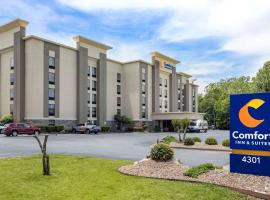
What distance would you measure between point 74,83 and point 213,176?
45.3 m

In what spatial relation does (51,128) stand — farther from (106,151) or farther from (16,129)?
(106,151)

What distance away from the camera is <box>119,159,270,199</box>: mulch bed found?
834 cm

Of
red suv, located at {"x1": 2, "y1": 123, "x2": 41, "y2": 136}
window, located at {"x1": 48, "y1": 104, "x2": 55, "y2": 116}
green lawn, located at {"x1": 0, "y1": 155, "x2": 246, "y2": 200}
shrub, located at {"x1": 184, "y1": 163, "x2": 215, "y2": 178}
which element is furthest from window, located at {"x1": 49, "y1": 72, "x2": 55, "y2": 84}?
shrub, located at {"x1": 184, "y1": 163, "x2": 215, "y2": 178}

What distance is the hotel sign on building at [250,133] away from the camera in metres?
9.27

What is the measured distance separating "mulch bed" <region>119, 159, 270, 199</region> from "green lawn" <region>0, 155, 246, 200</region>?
39 cm

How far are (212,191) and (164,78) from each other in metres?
66.3

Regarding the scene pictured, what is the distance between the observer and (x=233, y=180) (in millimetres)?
9172

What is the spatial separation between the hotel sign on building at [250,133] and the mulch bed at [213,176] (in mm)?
317

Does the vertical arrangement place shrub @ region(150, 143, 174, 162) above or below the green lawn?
above

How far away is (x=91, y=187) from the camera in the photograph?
8.85 m

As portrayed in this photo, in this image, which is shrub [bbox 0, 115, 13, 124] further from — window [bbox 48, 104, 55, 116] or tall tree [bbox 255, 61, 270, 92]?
tall tree [bbox 255, 61, 270, 92]

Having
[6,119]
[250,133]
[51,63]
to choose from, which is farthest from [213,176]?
[51,63]

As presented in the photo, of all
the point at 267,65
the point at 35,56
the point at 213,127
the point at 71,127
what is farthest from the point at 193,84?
the point at 35,56

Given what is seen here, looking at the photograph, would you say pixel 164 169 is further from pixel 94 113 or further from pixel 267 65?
pixel 267 65
